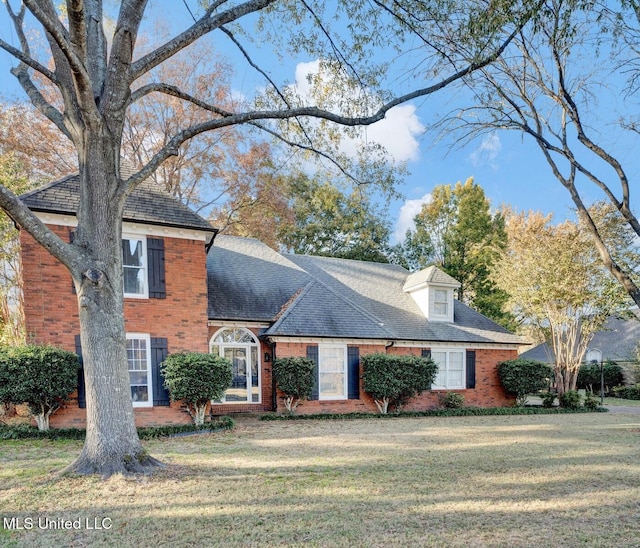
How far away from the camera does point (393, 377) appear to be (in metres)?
13.0

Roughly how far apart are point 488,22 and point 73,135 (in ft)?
21.8

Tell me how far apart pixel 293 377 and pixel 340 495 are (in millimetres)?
7256

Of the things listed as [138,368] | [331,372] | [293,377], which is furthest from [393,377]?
[138,368]

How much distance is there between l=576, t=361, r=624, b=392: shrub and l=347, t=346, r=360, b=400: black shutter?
1899 cm

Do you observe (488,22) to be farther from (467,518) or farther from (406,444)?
(406,444)

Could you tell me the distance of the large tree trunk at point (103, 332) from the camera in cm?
577

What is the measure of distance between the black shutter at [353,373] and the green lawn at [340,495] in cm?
479

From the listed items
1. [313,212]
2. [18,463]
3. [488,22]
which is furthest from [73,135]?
[313,212]

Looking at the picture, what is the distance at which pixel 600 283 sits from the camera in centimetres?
1634

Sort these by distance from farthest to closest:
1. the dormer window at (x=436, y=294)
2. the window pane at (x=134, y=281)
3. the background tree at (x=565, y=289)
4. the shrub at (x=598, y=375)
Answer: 1. the shrub at (x=598, y=375)
2. the dormer window at (x=436, y=294)
3. the background tree at (x=565, y=289)
4. the window pane at (x=134, y=281)

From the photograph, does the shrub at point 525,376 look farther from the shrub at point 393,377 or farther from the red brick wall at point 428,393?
the shrub at point 393,377

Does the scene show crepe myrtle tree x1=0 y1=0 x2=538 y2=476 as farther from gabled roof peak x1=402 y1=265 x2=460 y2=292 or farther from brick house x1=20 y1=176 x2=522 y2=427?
gabled roof peak x1=402 y1=265 x2=460 y2=292

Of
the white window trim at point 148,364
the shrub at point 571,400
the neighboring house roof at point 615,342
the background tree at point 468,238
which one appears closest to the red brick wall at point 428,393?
the shrub at point 571,400

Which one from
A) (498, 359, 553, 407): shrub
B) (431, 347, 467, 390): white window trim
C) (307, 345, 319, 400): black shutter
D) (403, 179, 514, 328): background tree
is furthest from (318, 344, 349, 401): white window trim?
(403, 179, 514, 328): background tree
